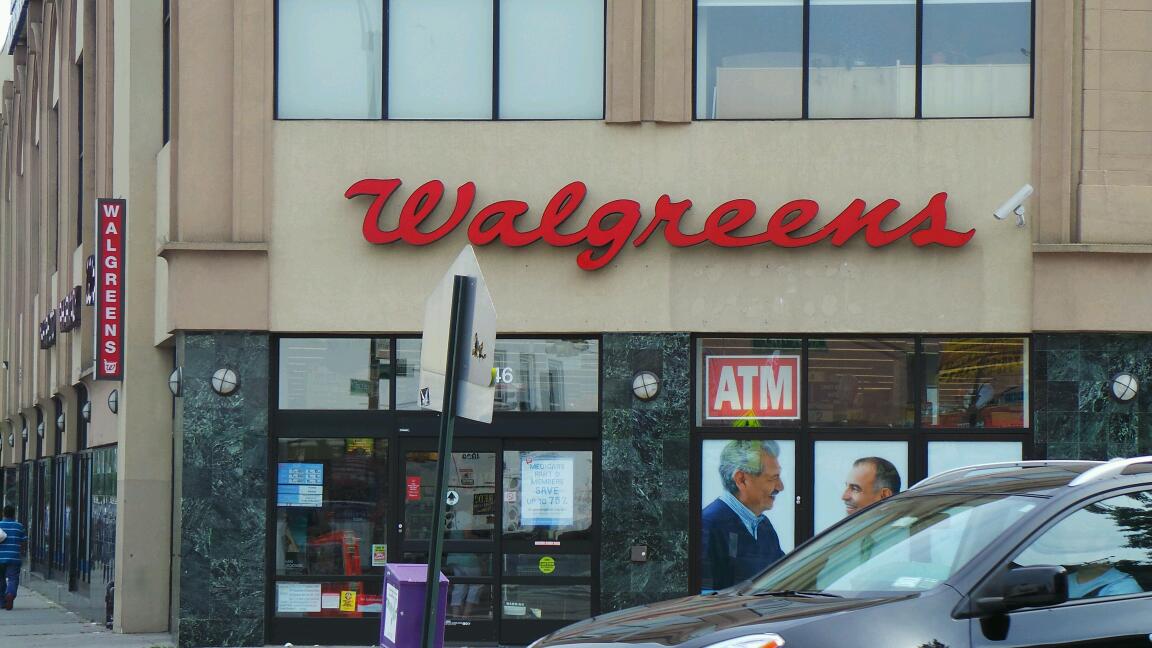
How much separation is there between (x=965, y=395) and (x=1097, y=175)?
8.55 ft

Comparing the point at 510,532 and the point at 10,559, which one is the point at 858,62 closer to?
the point at 510,532

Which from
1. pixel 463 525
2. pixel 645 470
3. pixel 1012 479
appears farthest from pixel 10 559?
pixel 1012 479

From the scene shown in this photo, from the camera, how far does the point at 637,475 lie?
15.9 metres

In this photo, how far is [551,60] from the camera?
16.2 metres

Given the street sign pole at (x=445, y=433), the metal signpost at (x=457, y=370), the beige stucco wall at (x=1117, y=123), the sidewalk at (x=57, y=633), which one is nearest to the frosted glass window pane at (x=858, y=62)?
the beige stucco wall at (x=1117, y=123)

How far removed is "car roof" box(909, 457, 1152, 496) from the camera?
6.31 metres

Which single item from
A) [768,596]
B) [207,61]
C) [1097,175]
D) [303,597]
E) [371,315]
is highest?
[207,61]

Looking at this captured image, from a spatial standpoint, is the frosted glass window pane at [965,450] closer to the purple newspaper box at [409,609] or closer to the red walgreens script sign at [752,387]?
the red walgreens script sign at [752,387]

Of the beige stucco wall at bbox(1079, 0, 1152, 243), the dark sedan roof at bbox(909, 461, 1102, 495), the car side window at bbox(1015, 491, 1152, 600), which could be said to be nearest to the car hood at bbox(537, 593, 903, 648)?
the car side window at bbox(1015, 491, 1152, 600)

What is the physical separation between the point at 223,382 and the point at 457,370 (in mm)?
8740

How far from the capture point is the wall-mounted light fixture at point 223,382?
15.9 m

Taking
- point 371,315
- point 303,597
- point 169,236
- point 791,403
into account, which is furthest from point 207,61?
point 791,403

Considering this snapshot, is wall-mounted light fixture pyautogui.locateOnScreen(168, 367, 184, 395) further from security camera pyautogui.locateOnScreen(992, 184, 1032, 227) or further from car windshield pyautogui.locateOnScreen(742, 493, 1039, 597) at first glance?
car windshield pyautogui.locateOnScreen(742, 493, 1039, 597)

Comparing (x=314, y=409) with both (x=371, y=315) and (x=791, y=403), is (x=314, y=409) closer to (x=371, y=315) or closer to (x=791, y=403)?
(x=371, y=315)
